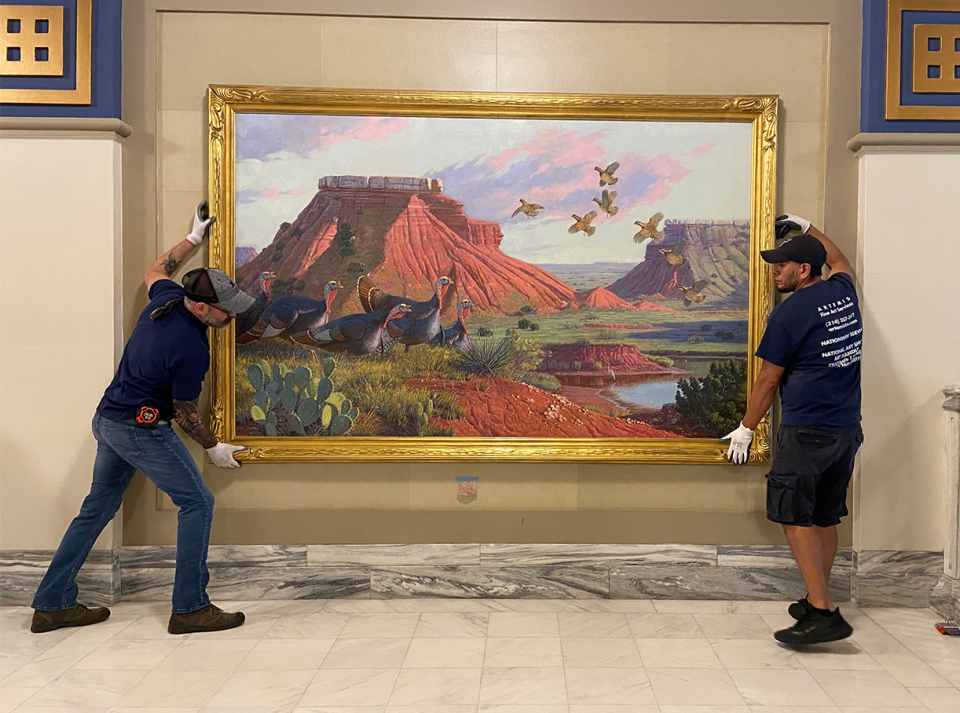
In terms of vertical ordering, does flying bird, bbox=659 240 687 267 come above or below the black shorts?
above

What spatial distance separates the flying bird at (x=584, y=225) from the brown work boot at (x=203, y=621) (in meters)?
2.38

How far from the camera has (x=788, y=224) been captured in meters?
3.20

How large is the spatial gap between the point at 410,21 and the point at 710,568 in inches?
120

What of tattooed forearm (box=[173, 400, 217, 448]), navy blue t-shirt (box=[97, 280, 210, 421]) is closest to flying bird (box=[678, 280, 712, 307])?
navy blue t-shirt (box=[97, 280, 210, 421])

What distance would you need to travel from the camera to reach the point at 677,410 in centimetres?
331

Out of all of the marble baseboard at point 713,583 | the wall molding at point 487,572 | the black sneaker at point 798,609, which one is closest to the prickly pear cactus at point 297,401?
the wall molding at point 487,572

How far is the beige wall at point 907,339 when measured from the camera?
321cm

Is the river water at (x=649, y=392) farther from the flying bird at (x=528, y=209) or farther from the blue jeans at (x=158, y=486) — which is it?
the blue jeans at (x=158, y=486)

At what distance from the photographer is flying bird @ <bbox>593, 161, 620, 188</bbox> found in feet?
10.8

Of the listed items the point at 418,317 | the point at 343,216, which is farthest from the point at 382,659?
the point at 343,216

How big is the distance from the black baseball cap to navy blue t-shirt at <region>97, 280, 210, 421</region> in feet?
8.39

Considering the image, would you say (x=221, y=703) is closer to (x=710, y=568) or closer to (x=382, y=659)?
(x=382, y=659)

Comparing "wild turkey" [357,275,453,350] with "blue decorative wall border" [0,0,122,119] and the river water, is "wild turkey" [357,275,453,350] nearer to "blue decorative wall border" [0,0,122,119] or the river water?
the river water

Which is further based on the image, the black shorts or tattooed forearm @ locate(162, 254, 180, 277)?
tattooed forearm @ locate(162, 254, 180, 277)
